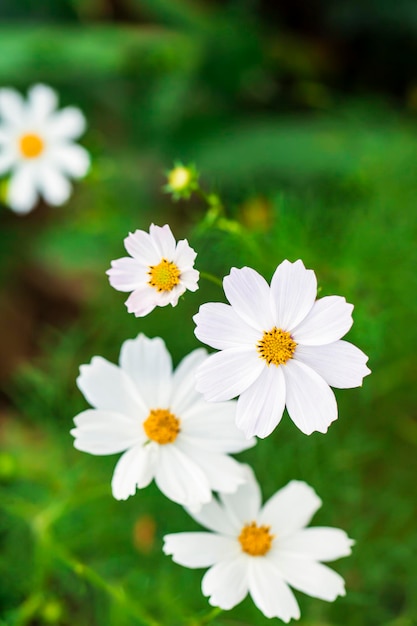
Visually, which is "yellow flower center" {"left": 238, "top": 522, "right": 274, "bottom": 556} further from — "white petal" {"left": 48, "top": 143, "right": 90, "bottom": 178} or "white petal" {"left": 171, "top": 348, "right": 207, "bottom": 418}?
"white petal" {"left": 48, "top": 143, "right": 90, "bottom": 178}

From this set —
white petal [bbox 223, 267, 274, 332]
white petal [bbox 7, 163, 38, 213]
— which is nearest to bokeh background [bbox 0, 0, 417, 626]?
white petal [bbox 7, 163, 38, 213]

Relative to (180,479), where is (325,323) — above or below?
above

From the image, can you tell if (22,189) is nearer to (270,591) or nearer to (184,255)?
(184,255)

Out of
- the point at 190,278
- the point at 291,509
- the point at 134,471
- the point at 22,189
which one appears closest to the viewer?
the point at 190,278

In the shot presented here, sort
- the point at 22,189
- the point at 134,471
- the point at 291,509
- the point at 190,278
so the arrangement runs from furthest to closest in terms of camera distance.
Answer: the point at 22,189 < the point at 291,509 < the point at 134,471 < the point at 190,278

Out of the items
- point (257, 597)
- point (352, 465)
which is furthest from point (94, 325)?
point (257, 597)

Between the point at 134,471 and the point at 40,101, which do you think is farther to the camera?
the point at 40,101

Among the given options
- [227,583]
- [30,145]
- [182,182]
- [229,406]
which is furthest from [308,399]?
[30,145]
